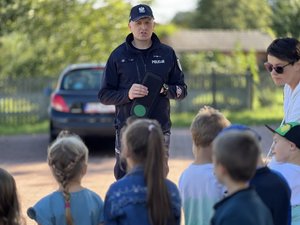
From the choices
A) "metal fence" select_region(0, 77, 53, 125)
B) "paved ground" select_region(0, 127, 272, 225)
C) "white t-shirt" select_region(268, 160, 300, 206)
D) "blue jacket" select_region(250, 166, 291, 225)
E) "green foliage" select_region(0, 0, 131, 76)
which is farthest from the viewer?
"green foliage" select_region(0, 0, 131, 76)

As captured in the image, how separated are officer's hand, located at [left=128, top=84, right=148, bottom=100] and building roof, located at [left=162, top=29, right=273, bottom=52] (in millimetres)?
59724

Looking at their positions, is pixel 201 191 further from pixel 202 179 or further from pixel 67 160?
pixel 67 160

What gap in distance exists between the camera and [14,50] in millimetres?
29031

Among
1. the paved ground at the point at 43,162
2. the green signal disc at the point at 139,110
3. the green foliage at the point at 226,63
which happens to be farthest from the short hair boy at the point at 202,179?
the green foliage at the point at 226,63

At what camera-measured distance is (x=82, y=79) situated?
41.9 ft

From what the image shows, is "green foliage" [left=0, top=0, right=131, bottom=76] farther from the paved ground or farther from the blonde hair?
the blonde hair

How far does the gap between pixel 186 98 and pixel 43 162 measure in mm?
10449

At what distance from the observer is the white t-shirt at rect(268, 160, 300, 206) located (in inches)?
193

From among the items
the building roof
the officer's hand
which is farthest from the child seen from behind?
the building roof

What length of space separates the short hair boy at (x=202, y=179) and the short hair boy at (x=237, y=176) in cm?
79

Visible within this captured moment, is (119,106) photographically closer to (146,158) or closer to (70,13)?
(146,158)

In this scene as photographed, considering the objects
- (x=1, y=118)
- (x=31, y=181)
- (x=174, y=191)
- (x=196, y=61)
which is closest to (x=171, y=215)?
(x=174, y=191)

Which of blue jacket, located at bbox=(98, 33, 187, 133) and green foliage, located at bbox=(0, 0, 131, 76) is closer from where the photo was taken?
blue jacket, located at bbox=(98, 33, 187, 133)

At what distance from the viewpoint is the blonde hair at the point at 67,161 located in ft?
13.5
